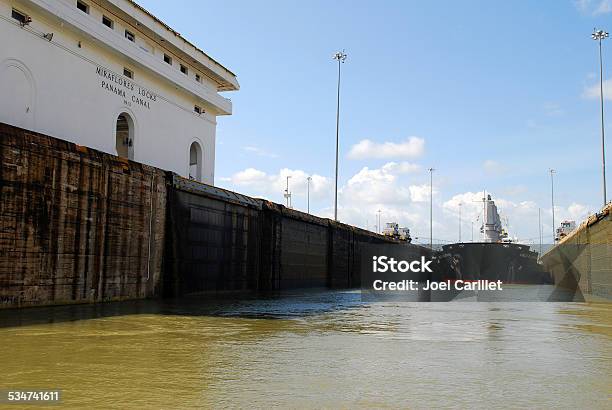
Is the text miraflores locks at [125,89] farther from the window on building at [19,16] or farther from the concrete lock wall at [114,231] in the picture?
the concrete lock wall at [114,231]

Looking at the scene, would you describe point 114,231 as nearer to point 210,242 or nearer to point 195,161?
point 210,242

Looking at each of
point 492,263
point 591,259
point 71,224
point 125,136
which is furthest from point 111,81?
point 492,263

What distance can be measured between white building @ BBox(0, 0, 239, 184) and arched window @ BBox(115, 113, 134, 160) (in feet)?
0.23

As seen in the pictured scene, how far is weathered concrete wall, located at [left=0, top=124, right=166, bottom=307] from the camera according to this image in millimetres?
20288

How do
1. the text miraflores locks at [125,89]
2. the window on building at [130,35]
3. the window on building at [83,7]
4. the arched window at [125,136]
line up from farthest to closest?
the window on building at [130,35]
the arched window at [125,136]
the text miraflores locks at [125,89]
the window on building at [83,7]

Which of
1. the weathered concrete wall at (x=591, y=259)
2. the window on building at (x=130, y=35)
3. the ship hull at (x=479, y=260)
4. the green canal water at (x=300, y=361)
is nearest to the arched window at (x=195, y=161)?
the window on building at (x=130, y=35)

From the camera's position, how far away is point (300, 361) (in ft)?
36.4

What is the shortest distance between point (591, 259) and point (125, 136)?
37.4 meters

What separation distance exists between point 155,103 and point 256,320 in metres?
24.7

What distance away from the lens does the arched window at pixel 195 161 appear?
4600cm

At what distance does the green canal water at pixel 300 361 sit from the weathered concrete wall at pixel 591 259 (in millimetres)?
21705

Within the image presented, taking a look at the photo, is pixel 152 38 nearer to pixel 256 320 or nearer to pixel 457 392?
pixel 256 320

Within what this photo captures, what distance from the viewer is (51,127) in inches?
1166

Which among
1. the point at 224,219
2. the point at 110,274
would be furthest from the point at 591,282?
the point at 110,274
